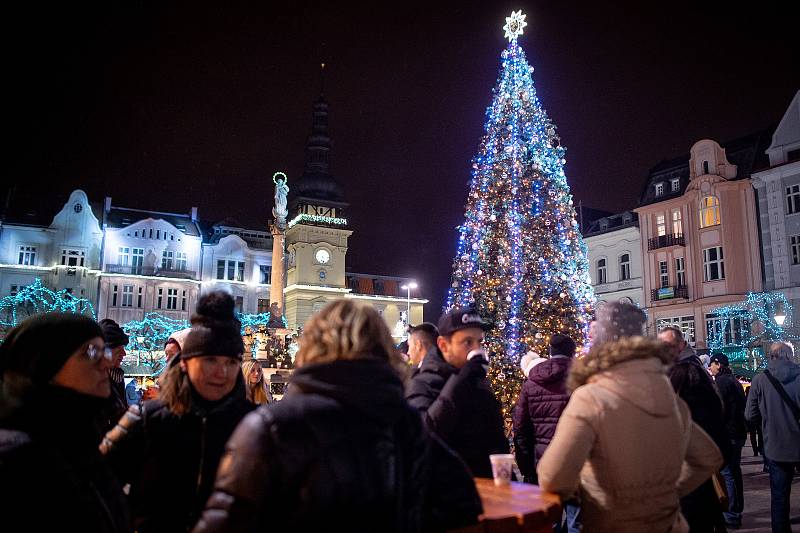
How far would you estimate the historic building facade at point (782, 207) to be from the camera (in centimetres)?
3044

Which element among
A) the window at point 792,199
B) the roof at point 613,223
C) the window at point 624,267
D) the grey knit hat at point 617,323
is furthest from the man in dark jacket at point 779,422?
the roof at point 613,223

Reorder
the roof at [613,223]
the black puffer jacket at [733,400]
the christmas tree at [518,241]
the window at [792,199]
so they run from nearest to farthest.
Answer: the black puffer jacket at [733,400], the christmas tree at [518,241], the window at [792,199], the roof at [613,223]

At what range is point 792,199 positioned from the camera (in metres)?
30.9

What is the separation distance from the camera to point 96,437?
8.21ft

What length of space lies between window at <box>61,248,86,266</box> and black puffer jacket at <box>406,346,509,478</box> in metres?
51.1

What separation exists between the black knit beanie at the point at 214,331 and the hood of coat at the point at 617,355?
1.89 meters

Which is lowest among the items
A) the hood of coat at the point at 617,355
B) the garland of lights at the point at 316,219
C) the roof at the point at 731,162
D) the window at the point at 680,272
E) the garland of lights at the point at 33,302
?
the hood of coat at the point at 617,355

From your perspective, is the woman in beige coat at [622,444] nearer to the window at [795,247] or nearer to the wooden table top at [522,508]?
the wooden table top at [522,508]

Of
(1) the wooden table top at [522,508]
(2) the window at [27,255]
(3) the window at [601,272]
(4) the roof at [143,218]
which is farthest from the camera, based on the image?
(4) the roof at [143,218]

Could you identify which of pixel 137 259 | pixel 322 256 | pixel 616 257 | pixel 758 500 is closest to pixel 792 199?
A: pixel 616 257

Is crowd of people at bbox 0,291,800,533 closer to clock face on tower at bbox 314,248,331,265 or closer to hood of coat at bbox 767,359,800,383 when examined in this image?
hood of coat at bbox 767,359,800,383

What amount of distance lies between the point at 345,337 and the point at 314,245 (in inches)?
2306

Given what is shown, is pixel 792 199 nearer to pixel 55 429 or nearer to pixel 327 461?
pixel 327 461

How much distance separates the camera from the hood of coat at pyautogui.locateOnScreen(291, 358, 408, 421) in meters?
2.06
